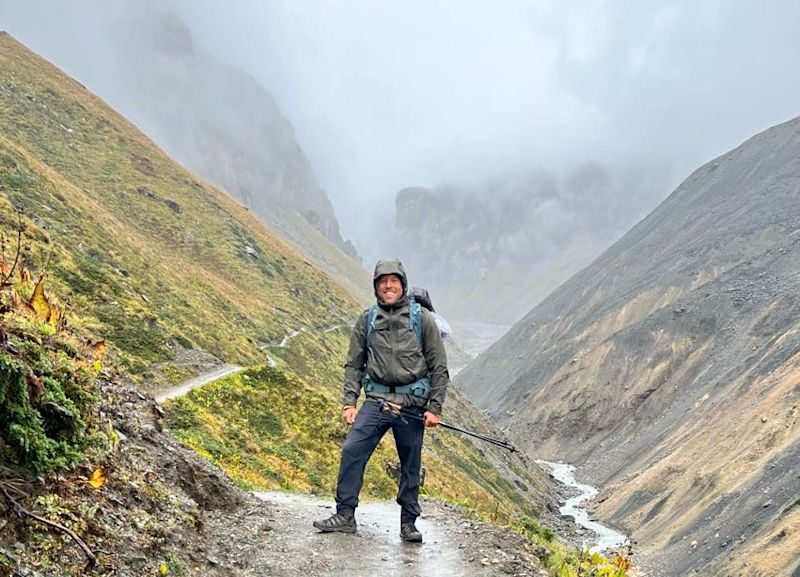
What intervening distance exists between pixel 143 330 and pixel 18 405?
18590mm

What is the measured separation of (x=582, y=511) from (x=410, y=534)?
4622 cm

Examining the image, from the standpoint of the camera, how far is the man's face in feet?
26.9

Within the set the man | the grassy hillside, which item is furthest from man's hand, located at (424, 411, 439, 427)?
the grassy hillside

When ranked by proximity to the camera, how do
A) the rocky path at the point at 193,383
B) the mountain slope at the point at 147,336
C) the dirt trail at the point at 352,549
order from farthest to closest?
the rocky path at the point at 193,383 → the dirt trail at the point at 352,549 → the mountain slope at the point at 147,336

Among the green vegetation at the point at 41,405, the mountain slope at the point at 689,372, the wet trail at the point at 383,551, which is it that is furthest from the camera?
the mountain slope at the point at 689,372

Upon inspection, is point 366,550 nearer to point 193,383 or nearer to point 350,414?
point 350,414

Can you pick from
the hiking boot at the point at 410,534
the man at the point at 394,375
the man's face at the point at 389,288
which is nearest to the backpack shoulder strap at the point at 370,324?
the man at the point at 394,375

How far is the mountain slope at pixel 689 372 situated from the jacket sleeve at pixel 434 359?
2120 centimetres

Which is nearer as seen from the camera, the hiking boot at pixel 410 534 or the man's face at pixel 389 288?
the man's face at pixel 389 288

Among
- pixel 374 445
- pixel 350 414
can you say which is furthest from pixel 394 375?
pixel 374 445

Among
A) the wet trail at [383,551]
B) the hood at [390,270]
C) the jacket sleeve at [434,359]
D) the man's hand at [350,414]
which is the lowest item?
the wet trail at [383,551]

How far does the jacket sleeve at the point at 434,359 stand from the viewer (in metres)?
8.25

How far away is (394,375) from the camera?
819cm

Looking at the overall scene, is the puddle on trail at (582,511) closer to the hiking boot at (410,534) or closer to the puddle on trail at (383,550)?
the puddle on trail at (383,550)
